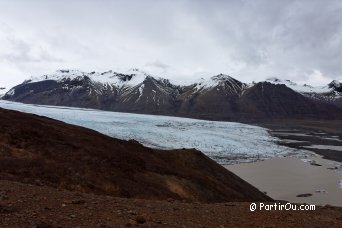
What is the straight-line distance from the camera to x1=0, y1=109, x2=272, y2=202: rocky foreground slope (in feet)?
63.7

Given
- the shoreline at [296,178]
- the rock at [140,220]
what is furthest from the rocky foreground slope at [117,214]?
the shoreline at [296,178]

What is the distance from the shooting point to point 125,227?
10.2 metres

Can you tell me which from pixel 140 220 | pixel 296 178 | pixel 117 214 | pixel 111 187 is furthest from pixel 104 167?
pixel 296 178

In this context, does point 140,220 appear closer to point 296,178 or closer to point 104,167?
point 104,167

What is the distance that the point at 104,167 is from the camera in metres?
22.8

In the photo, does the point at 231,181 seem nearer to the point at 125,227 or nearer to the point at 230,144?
the point at 125,227

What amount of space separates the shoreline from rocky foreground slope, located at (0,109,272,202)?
32.7 ft

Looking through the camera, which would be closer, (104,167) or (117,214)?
(117,214)

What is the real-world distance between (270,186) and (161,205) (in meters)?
34.7

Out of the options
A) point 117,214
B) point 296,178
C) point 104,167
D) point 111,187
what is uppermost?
point 117,214

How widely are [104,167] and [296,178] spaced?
3442 cm

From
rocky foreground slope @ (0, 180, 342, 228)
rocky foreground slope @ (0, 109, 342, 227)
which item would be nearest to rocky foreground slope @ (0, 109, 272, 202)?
rocky foreground slope @ (0, 109, 342, 227)

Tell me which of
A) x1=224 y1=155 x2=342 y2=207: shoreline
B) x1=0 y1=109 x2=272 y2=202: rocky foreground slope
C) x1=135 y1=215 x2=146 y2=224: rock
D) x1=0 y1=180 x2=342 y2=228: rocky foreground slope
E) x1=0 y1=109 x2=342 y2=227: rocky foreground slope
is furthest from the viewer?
x1=224 y1=155 x2=342 y2=207: shoreline

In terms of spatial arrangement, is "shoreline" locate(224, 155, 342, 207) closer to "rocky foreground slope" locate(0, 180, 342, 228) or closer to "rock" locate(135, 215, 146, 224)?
"rocky foreground slope" locate(0, 180, 342, 228)
